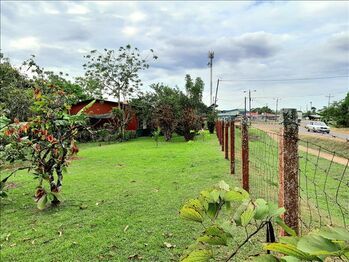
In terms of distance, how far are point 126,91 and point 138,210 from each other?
23.4 m

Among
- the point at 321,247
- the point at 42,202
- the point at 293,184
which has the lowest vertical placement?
the point at 42,202

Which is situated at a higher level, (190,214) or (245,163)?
(190,214)

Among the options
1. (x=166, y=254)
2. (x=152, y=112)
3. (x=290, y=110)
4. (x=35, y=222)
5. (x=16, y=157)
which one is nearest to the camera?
(x=290, y=110)

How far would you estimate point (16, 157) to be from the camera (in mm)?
5191

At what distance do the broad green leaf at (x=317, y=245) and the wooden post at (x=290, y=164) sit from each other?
1.74 metres

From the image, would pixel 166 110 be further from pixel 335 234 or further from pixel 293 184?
pixel 335 234

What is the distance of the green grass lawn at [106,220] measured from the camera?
12.1 feet

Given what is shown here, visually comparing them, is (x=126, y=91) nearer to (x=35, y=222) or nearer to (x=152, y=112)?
(x=152, y=112)

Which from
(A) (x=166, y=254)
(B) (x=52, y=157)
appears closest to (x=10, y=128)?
(B) (x=52, y=157)

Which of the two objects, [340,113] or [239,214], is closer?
[239,214]

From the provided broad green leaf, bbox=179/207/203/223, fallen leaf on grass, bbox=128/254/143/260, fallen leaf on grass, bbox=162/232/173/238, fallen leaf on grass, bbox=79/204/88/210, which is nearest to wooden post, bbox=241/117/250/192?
fallen leaf on grass, bbox=162/232/173/238

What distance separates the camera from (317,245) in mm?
668

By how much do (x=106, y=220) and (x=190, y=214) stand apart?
3935 millimetres

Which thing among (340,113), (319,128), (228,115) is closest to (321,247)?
(228,115)
